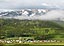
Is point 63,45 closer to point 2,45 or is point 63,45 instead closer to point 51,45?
point 51,45

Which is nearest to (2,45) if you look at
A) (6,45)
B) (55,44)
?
(6,45)

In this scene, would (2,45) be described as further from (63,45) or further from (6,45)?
(63,45)

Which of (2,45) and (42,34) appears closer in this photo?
(2,45)

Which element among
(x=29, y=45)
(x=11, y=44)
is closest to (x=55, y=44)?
(x=29, y=45)

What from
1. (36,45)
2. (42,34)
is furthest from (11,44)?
(42,34)

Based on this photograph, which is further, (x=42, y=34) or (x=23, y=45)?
(x=42, y=34)

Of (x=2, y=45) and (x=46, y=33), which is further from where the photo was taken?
(x=46, y=33)

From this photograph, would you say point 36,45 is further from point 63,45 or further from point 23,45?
point 63,45
